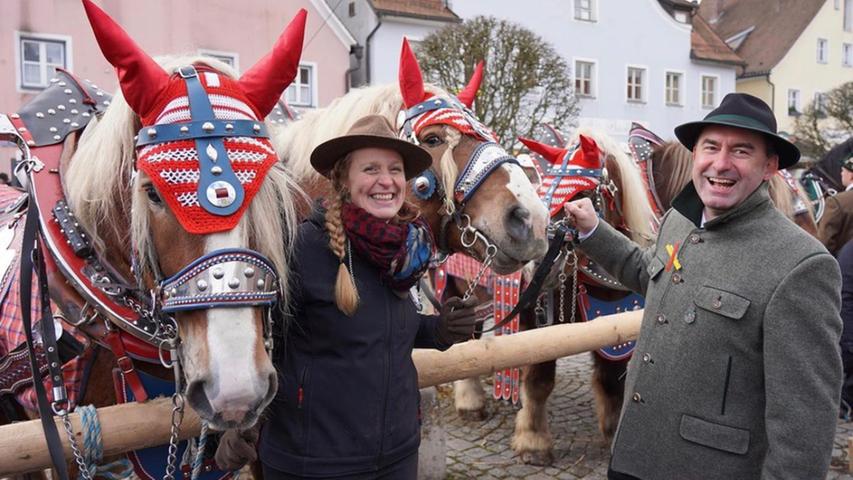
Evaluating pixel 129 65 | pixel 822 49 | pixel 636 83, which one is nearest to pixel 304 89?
pixel 636 83

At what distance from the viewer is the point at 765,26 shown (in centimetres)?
3291

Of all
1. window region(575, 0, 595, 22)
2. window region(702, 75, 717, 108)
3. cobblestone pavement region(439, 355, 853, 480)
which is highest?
window region(575, 0, 595, 22)

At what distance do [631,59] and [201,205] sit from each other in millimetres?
23831

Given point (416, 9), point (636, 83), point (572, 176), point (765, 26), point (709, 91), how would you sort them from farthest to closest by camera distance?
point (765, 26)
point (709, 91)
point (636, 83)
point (416, 9)
point (572, 176)

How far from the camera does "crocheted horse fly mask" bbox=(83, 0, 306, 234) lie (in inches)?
58.9

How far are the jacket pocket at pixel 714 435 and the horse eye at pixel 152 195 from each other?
158cm

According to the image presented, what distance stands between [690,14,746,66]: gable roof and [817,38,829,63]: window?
912 cm

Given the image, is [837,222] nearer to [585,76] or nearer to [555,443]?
[555,443]

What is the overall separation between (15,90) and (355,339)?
14348mm

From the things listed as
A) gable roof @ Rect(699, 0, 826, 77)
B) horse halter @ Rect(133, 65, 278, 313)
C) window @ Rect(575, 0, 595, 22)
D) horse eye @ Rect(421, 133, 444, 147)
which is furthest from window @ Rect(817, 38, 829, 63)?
horse halter @ Rect(133, 65, 278, 313)

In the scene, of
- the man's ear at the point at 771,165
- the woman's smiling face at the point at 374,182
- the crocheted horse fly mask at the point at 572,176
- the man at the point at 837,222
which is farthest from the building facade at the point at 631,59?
the woman's smiling face at the point at 374,182

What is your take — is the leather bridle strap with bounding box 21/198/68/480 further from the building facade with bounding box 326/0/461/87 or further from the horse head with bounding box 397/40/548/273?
the building facade with bounding box 326/0/461/87

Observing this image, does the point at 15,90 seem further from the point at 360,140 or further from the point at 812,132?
the point at 812,132

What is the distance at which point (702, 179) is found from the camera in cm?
190
